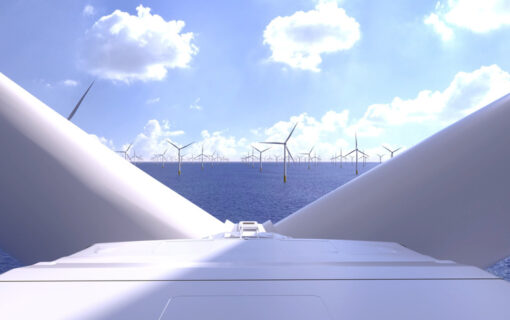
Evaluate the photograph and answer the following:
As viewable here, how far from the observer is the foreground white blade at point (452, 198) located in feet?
8.20

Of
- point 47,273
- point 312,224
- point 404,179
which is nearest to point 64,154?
point 47,273

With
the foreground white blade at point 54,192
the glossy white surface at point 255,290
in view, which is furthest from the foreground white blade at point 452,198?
the foreground white blade at point 54,192

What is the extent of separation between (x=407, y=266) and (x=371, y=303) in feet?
1.54

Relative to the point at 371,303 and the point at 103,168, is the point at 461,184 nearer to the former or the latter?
the point at 371,303

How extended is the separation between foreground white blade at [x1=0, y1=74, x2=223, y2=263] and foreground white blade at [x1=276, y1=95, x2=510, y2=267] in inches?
93.1

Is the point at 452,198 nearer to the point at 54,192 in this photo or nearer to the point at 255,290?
the point at 255,290

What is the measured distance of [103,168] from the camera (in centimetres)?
262

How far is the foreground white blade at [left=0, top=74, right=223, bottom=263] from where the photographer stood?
8.12 ft

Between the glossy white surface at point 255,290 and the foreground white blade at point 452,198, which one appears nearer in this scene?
the glossy white surface at point 255,290

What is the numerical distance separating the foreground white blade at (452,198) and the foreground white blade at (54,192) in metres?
2.36

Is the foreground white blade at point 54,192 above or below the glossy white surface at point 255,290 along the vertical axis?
above

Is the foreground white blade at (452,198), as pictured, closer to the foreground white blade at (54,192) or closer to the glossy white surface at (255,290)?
the glossy white surface at (255,290)

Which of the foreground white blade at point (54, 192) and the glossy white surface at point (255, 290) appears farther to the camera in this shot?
the foreground white blade at point (54, 192)

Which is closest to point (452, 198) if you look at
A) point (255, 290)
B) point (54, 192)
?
point (255, 290)
